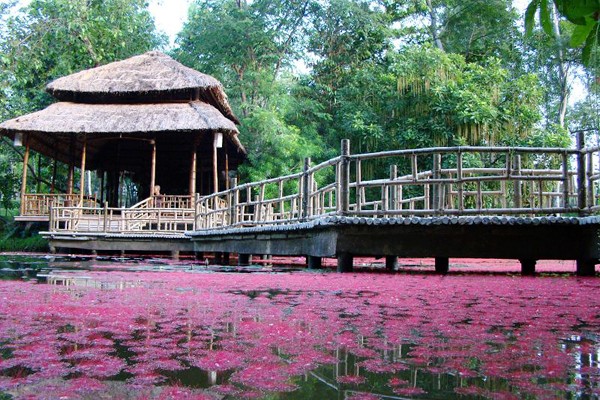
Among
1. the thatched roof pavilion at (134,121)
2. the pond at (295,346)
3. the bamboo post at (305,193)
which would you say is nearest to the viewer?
the pond at (295,346)

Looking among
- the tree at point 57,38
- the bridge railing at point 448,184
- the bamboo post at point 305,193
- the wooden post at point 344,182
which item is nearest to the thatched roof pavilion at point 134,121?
the tree at point 57,38

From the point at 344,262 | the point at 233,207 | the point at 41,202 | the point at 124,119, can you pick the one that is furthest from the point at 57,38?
the point at 344,262

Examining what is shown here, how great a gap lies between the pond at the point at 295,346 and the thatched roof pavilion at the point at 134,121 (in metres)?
12.4

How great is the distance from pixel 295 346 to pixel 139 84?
16.7 m

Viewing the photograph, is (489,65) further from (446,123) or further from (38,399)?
(38,399)

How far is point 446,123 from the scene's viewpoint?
17609mm

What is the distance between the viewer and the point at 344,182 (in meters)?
6.81

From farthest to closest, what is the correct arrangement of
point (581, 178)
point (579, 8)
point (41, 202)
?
point (41, 202) → point (581, 178) → point (579, 8)

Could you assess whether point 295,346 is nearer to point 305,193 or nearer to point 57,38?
point 305,193

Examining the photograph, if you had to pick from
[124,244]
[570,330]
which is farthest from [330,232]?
[124,244]

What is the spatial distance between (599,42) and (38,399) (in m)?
1.74

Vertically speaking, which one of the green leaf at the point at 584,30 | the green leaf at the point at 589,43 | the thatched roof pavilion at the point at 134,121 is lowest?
the green leaf at the point at 589,43

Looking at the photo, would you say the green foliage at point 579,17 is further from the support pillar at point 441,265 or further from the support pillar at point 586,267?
the support pillar at point 441,265

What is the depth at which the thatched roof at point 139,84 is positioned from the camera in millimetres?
17578
